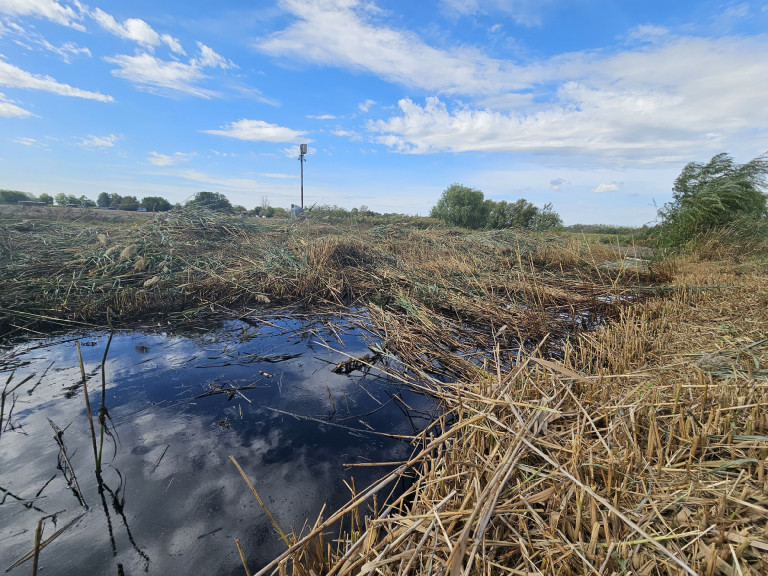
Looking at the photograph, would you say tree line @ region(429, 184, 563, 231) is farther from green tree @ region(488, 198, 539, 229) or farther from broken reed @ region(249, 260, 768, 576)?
broken reed @ region(249, 260, 768, 576)

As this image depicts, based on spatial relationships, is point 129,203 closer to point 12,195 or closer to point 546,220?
point 12,195

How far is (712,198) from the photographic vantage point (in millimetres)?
10602

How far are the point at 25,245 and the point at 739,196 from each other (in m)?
20.8

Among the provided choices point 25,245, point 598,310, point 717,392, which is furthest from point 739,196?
point 25,245

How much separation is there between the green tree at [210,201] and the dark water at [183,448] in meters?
7.26

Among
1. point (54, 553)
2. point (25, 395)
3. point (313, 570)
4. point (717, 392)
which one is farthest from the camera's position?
point (25, 395)

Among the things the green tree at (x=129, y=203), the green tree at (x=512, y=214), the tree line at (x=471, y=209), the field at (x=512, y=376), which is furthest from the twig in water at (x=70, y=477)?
the green tree at (x=129, y=203)

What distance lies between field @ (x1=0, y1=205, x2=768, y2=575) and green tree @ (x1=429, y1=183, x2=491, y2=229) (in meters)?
14.3

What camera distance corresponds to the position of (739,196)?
420 inches

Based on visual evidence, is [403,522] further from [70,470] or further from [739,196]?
[739,196]

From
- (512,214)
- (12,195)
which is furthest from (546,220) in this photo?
(12,195)

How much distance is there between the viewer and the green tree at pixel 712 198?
10695mm

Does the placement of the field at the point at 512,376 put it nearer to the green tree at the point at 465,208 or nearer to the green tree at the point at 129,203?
the green tree at the point at 465,208

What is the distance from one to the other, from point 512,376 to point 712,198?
13.4m
